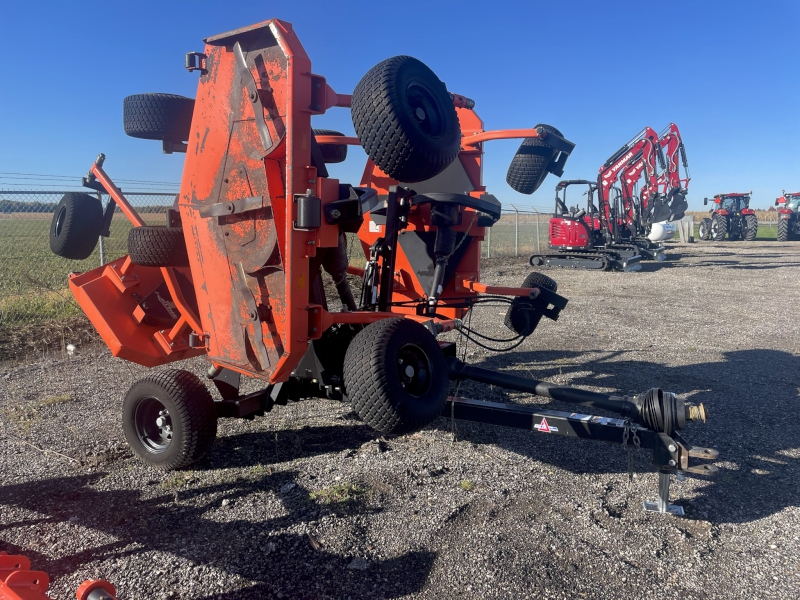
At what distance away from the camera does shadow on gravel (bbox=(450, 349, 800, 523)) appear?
12.1ft

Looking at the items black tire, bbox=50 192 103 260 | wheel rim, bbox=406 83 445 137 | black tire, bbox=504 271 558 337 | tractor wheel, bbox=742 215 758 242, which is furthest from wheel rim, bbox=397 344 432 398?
tractor wheel, bbox=742 215 758 242

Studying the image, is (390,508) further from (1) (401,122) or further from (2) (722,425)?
(2) (722,425)

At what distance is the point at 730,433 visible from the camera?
184 inches

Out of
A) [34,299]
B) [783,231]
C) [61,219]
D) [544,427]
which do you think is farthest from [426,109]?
[783,231]

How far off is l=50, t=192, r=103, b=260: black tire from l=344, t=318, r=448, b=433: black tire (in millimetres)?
2637

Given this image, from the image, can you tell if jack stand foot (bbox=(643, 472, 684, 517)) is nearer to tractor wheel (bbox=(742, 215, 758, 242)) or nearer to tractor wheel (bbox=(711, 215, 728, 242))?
tractor wheel (bbox=(711, 215, 728, 242))

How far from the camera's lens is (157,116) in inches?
159

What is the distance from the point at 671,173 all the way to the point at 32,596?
70.2ft

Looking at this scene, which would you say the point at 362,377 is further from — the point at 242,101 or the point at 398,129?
the point at 242,101

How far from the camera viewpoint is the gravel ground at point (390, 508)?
2781 millimetres

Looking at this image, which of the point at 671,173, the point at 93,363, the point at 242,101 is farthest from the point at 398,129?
the point at 671,173

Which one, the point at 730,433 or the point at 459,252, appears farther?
the point at 459,252

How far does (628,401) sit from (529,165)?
2.95 m

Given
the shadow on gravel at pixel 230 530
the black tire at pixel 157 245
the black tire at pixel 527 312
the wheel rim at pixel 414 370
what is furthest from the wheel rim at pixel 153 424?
the black tire at pixel 527 312
